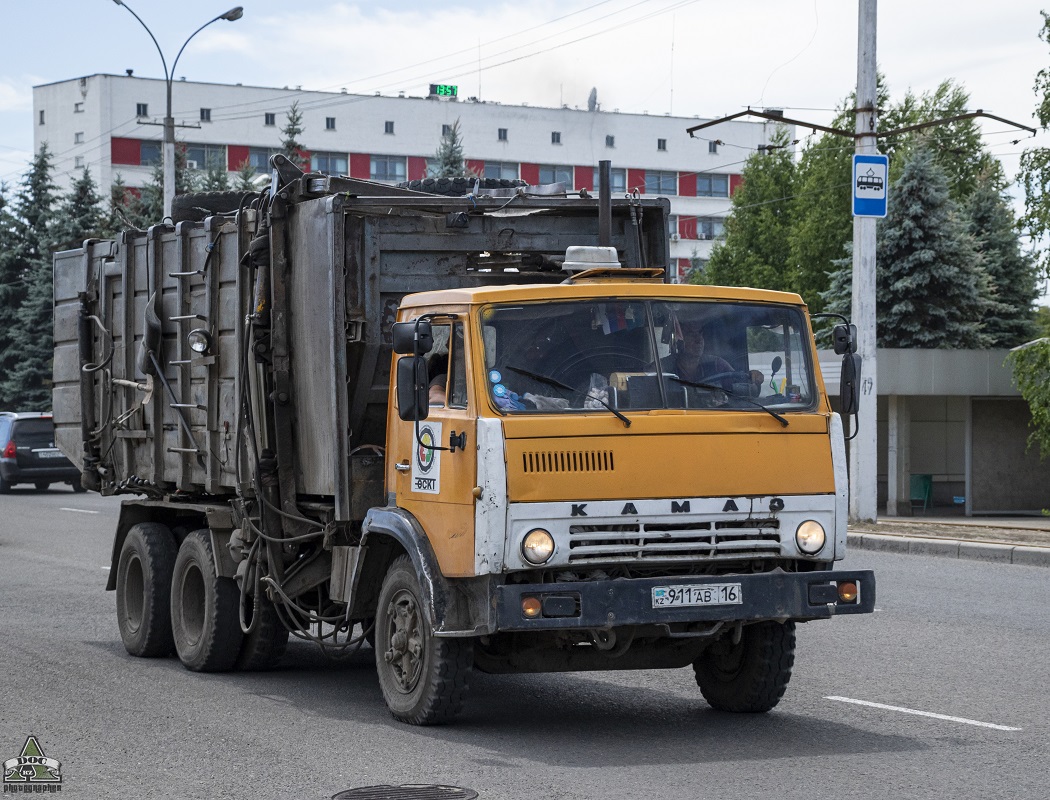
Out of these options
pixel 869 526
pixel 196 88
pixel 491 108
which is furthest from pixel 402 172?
pixel 869 526

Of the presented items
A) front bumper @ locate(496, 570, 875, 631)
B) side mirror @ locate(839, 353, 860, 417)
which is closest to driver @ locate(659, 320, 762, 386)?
side mirror @ locate(839, 353, 860, 417)

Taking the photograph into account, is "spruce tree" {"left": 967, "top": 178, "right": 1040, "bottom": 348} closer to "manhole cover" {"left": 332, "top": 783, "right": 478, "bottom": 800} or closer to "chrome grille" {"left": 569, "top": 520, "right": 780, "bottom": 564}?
"chrome grille" {"left": 569, "top": 520, "right": 780, "bottom": 564}

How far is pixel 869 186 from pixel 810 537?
51.0 ft

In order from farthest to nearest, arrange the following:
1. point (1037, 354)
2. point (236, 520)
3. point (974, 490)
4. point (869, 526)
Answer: point (974, 490) → point (1037, 354) → point (869, 526) → point (236, 520)

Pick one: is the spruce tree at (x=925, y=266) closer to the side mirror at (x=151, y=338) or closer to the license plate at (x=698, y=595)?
the side mirror at (x=151, y=338)

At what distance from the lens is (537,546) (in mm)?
7344

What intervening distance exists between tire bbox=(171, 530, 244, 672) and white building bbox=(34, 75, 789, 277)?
75343mm

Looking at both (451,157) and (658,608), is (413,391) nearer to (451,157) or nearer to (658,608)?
(658,608)

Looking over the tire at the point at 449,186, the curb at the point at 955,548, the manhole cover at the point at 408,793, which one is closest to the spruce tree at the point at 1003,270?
the curb at the point at 955,548

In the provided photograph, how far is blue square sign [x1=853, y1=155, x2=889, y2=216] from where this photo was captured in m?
22.4

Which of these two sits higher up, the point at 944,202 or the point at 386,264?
the point at 944,202

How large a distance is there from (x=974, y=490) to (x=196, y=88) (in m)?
67.6

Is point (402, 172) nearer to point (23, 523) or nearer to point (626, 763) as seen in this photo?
point (23, 523)

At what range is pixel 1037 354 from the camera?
2831 cm
